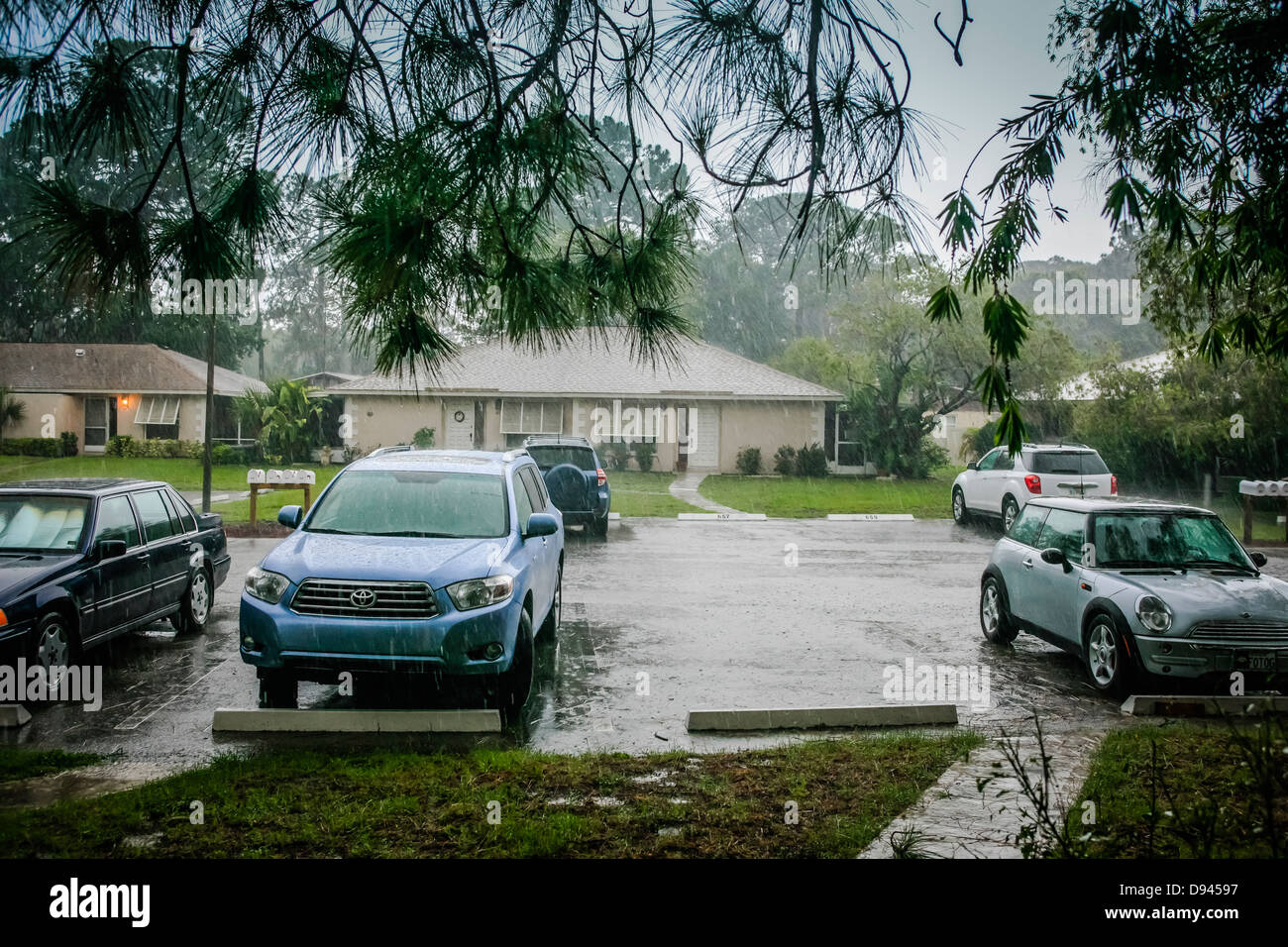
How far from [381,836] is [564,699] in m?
3.37

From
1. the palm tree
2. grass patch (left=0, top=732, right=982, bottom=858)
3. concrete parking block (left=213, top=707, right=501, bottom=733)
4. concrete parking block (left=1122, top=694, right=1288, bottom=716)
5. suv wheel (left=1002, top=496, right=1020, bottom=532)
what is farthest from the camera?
the palm tree

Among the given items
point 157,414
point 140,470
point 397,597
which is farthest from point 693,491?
point 397,597

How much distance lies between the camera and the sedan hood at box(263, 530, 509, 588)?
7105 mm

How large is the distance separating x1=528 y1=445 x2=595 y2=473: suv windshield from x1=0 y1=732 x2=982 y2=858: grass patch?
13990 millimetres

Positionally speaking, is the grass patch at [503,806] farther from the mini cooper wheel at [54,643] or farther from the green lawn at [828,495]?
the green lawn at [828,495]

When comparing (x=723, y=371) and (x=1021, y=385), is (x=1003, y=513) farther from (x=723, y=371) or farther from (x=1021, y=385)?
(x=723, y=371)

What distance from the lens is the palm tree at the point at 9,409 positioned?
3584cm

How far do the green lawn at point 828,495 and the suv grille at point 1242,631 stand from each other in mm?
16962

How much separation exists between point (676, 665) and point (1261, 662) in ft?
15.4

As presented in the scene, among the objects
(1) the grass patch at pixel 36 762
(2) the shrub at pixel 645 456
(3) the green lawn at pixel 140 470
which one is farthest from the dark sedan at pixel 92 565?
(2) the shrub at pixel 645 456

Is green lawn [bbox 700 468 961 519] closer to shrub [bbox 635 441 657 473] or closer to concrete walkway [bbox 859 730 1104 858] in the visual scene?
shrub [bbox 635 441 657 473]

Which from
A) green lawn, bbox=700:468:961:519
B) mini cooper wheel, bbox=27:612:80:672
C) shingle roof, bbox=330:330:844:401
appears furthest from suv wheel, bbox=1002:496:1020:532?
mini cooper wheel, bbox=27:612:80:672
